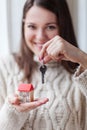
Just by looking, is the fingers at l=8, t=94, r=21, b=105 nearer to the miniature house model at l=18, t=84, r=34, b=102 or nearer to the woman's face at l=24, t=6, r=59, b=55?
the miniature house model at l=18, t=84, r=34, b=102

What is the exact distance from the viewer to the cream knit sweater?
44.2 inches

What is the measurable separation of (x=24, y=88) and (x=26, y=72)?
0.83 feet

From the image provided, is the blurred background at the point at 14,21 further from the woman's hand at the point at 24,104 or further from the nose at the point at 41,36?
the woman's hand at the point at 24,104

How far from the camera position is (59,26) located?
1.27 m

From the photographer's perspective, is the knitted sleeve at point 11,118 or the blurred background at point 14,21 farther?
the blurred background at point 14,21

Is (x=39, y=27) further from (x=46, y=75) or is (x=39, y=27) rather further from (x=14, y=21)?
(x=14, y=21)

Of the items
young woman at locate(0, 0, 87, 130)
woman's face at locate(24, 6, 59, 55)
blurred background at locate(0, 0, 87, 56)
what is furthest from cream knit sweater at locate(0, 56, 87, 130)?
blurred background at locate(0, 0, 87, 56)

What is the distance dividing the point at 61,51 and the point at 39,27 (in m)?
0.22

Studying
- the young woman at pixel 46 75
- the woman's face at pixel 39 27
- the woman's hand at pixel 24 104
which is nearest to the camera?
the woman's hand at pixel 24 104

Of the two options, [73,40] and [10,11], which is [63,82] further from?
[10,11]

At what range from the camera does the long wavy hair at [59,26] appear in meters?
1.25

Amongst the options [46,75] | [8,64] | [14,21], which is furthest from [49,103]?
[14,21]

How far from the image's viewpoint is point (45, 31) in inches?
49.4

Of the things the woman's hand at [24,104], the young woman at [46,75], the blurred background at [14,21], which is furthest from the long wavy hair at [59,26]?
the woman's hand at [24,104]
